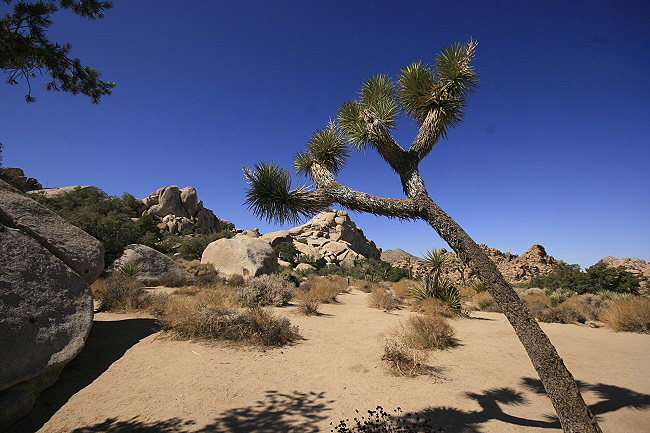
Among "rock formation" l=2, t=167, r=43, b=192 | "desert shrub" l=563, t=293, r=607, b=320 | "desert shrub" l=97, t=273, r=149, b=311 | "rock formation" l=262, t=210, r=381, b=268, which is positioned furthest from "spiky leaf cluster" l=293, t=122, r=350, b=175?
"rock formation" l=2, t=167, r=43, b=192

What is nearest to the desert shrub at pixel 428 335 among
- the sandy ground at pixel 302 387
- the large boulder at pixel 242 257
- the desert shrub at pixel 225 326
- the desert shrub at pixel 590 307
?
the sandy ground at pixel 302 387

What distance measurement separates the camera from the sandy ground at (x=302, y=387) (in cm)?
338

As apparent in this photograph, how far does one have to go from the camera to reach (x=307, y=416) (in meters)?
3.50

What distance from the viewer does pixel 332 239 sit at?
55.4m

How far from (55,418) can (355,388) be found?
3.92 metres

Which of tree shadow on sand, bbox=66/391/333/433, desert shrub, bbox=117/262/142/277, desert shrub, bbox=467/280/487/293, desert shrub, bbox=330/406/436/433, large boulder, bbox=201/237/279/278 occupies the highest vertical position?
large boulder, bbox=201/237/279/278

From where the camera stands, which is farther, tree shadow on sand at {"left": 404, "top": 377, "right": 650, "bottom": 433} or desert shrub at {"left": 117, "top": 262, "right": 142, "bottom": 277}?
desert shrub at {"left": 117, "top": 262, "right": 142, "bottom": 277}

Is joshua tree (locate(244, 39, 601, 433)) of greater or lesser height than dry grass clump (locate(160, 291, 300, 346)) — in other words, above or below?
above

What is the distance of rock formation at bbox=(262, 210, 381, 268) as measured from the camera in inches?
1802

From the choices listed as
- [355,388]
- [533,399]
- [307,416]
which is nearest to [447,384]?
[533,399]

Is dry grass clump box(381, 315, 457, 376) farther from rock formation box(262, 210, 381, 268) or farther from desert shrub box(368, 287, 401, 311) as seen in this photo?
rock formation box(262, 210, 381, 268)

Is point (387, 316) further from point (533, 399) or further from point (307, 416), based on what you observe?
point (307, 416)

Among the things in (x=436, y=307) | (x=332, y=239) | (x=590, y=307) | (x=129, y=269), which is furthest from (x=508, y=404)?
(x=332, y=239)

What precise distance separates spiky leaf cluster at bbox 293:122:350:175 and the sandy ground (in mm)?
3971
